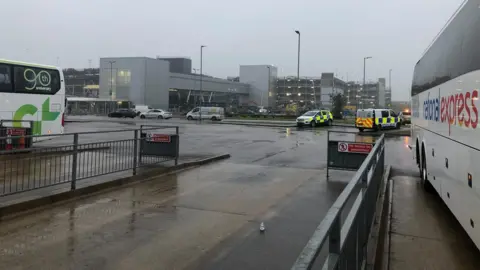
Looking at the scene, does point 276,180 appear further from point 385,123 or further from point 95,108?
point 95,108

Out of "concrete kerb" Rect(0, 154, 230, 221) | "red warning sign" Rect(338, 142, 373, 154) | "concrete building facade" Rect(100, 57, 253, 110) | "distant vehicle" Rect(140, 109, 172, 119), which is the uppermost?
"concrete building facade" Rect(100, 57, 253, 110)

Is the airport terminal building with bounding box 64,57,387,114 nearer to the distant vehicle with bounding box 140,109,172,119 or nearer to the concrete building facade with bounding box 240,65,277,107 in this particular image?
the concrete building facade with bounding box 240,65,277,107

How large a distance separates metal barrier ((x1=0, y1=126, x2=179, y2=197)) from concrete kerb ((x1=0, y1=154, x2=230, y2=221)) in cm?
25

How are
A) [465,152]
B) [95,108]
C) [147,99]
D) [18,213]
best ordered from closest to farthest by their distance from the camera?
[465,152] → [18,213] → [95,108] → [147,99]

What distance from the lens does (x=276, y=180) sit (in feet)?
33.4

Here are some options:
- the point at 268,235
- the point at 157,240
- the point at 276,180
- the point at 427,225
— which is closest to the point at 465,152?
the point at 427,225

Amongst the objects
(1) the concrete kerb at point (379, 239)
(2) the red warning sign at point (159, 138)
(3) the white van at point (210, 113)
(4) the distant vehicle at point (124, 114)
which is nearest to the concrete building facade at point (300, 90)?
(4) the distant vehicle at point (124, 114)

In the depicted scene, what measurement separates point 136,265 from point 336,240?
2.95 meters

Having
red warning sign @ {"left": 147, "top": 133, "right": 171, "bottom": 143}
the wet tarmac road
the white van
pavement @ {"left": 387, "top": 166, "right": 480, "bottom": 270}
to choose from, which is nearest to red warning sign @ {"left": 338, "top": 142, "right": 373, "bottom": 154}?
the wet tarmac road

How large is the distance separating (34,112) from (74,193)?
9.50 meters

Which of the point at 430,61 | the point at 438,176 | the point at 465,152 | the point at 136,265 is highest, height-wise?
the point at 430,61

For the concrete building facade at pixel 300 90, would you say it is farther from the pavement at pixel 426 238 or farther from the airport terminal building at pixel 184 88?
the pavement at pixel 426 238

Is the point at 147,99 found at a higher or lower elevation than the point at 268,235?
higher

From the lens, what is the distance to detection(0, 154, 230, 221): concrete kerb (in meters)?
6.58
